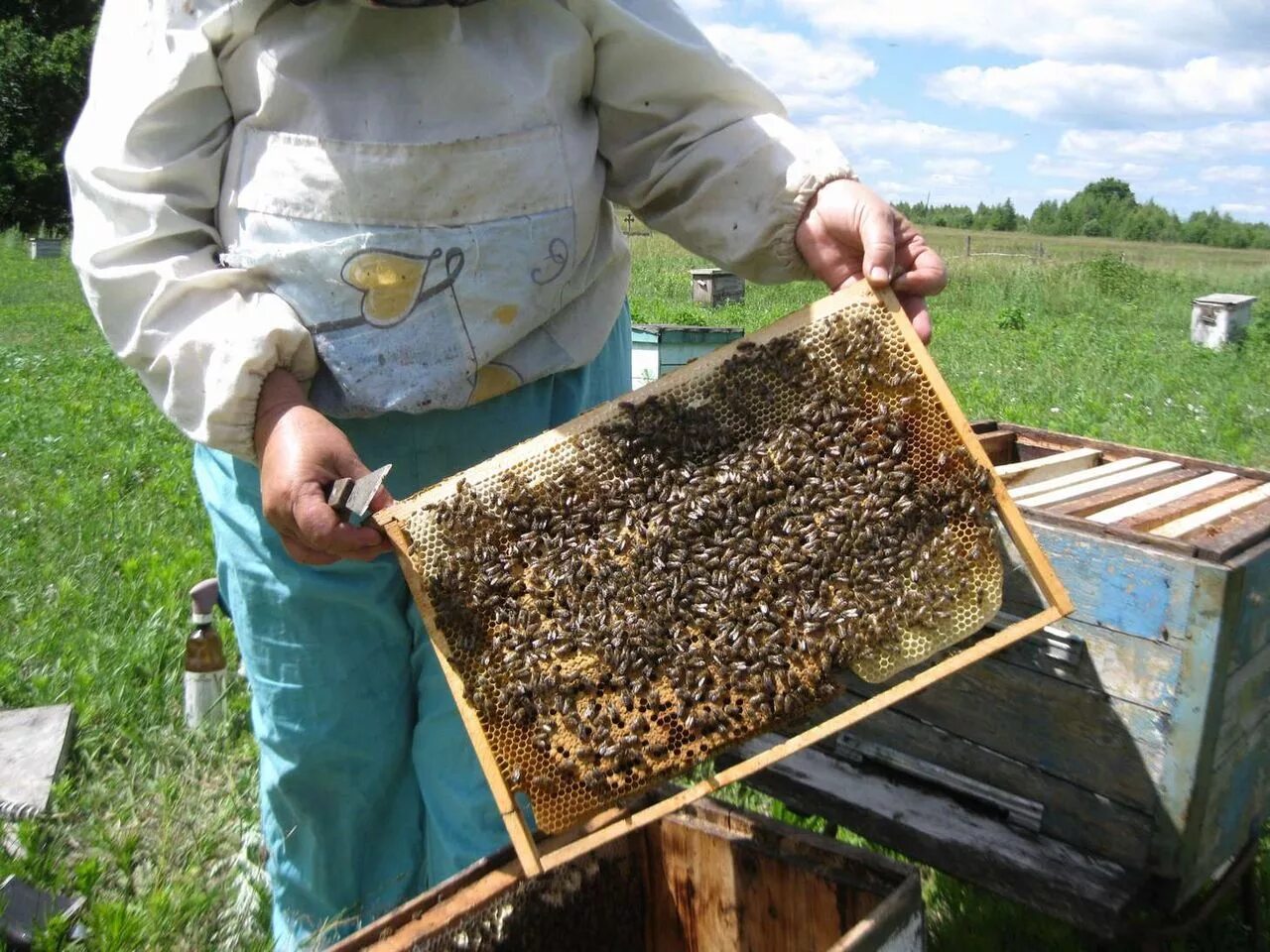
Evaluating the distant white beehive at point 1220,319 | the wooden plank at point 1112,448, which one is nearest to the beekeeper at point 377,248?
the wooden plank at point 1112,448

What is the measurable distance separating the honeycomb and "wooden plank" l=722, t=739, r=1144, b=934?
33.8 inches

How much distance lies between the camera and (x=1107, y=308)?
17.2 metres

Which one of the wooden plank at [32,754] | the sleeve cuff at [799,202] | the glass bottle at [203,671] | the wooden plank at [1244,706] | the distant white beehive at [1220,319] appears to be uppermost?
the sleeve cuff at [799,202]

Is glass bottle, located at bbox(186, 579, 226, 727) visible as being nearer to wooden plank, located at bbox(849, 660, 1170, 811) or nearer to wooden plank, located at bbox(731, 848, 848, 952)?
wooden plank, located at bbox(731, 848, 848, 952)

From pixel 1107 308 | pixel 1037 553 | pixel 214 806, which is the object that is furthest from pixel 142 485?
pixel 1107 308

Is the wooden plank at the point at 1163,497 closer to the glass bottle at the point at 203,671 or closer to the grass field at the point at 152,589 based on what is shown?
the grass field at the point at 152,589

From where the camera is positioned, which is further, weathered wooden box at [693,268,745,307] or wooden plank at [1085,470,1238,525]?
weathered wooden box at [693,268,745,307]

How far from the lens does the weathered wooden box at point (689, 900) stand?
1957 millimetres

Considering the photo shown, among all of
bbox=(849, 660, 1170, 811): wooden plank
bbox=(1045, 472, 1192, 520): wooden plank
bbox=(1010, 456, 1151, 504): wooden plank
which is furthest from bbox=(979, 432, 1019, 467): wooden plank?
bbox=(849, 660, 1170, 811): wooden plank

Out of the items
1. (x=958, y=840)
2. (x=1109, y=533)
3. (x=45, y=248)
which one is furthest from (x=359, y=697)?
(x=45, y=248)

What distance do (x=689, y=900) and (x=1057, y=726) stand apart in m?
0.93

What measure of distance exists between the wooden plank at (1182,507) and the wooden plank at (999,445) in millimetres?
704

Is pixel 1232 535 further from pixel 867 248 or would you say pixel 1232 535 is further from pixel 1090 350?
pixel 1090 350

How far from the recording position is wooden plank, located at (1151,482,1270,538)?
8.13 feet
